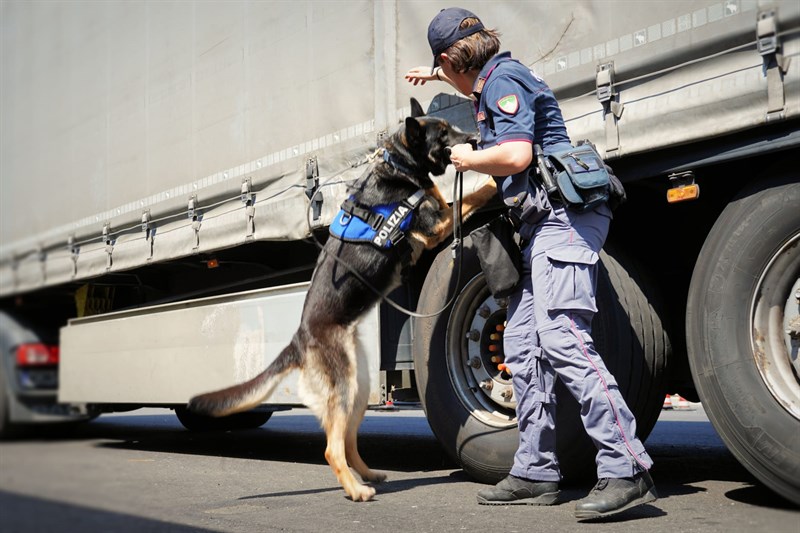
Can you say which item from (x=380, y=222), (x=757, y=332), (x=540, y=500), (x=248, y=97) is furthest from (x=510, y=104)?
(x=248, y=97)

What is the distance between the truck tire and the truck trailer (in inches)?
0.5

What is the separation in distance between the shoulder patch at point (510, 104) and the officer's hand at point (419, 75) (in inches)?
36.2

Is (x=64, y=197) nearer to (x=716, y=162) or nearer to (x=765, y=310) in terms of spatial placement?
(x=716, y=162)

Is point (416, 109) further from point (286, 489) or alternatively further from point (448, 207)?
point (286, 489)

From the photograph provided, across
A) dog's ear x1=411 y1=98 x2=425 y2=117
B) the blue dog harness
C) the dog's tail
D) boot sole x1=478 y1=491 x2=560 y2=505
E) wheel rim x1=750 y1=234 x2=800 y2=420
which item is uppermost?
dog's ear x1=411 y1=98 x2=425 y2=117

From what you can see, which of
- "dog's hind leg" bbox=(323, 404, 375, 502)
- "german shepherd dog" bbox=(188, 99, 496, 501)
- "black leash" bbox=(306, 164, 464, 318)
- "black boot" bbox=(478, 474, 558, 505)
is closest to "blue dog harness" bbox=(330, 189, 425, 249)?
"german shepherd dog" bbox=(188, 99, 496, 501)

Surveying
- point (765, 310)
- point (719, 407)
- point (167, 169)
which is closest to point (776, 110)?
point (765, 310)

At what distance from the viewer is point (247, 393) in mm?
3896

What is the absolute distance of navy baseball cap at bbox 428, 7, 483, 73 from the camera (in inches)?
131

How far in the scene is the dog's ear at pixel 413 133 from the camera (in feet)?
12.4

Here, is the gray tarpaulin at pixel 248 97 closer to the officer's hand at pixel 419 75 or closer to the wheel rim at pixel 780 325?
the officer's hand at pixel 419 75

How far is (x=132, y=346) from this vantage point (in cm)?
337

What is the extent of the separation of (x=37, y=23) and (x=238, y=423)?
253 inches

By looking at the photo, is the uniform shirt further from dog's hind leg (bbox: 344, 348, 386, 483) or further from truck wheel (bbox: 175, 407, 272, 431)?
truck wheel (bbox: 175, 407, 272, 431)
